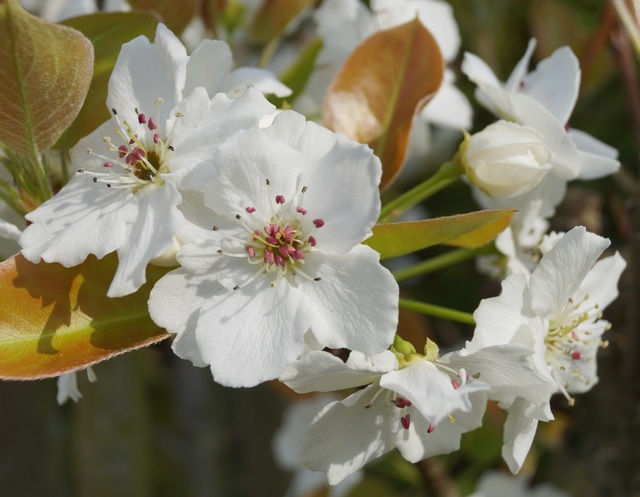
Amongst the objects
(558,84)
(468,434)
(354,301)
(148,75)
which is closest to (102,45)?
(148,75)

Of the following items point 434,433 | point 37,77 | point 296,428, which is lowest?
point 296,428

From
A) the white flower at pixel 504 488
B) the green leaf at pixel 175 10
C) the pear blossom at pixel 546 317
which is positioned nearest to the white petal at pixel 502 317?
the pear blossom at pixel 546 317

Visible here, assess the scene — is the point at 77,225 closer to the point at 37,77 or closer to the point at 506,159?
the point at 37,77

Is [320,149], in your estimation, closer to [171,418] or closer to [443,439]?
[443,439]

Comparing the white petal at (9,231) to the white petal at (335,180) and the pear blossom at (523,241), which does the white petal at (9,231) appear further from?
the pear blossom at (523,241)

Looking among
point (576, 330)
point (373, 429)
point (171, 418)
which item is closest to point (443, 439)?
point (373, 429)

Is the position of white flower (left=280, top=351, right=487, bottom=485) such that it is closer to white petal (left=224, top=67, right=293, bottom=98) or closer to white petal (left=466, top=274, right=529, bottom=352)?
white petal (left=466, top=274, right=529, bottom=352)
